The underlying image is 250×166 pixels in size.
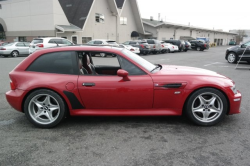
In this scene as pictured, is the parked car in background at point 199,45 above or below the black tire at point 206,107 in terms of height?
above

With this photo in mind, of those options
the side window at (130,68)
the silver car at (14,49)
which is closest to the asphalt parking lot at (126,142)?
the side window at (130,68)

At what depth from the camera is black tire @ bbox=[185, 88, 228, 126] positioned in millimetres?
3582

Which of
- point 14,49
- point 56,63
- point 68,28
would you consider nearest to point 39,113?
point 56,63

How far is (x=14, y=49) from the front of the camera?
18250 millimetres

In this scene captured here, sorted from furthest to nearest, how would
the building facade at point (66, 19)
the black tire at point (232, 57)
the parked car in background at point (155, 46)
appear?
the building facade at point (66, 19), the parked car in background at point (155, 46), the black tire at point (232, 57)

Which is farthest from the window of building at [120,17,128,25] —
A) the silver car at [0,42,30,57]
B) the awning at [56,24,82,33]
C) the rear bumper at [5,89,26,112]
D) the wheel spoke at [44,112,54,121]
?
the wheel spoke at [44,112,54,121]

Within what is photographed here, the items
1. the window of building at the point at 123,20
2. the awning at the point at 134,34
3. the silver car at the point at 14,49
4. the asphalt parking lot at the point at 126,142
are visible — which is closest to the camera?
the asphalt parking lot at the point at 126,142

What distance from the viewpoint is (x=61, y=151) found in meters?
2.92

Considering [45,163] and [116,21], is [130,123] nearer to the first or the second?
[45,163]

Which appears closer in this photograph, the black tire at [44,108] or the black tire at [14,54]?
the black tire at [44,108]

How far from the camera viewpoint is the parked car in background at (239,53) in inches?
495

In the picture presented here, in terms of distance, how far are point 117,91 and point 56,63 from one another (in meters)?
1.23

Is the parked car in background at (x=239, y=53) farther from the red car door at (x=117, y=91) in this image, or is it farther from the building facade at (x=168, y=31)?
the building facade at (x=168, y=31)

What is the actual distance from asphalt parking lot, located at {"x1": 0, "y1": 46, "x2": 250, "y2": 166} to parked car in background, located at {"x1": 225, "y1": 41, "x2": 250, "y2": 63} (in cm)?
1007
